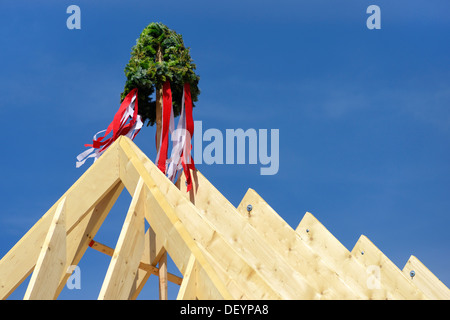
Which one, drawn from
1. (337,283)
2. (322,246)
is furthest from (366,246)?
(337,283)

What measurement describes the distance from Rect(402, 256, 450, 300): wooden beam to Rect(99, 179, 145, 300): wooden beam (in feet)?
21.3

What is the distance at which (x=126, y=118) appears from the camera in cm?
806

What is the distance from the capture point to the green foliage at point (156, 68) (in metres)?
8.30

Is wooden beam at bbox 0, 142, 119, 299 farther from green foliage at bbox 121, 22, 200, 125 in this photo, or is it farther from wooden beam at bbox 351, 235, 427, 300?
wooden beam at bbox 351, 235, 427, 300

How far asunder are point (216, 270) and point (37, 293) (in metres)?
2.07

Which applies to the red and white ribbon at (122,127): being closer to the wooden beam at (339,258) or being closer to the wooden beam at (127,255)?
the wooden beam at (127,255)

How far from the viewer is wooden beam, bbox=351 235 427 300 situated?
8953 millimetres

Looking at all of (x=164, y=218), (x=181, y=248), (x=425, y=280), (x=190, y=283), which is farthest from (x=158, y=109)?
(x=425, y=280)

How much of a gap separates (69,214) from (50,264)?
0.79 metres

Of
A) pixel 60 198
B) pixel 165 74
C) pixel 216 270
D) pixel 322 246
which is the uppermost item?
pixel 165 74

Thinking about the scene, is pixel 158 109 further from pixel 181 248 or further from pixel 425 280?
pixel 425 280

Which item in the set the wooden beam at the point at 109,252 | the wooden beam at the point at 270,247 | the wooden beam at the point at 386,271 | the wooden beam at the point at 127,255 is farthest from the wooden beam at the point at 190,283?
the wooden beam at the point at 386,271

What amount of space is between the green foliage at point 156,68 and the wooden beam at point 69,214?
59.7 inches
